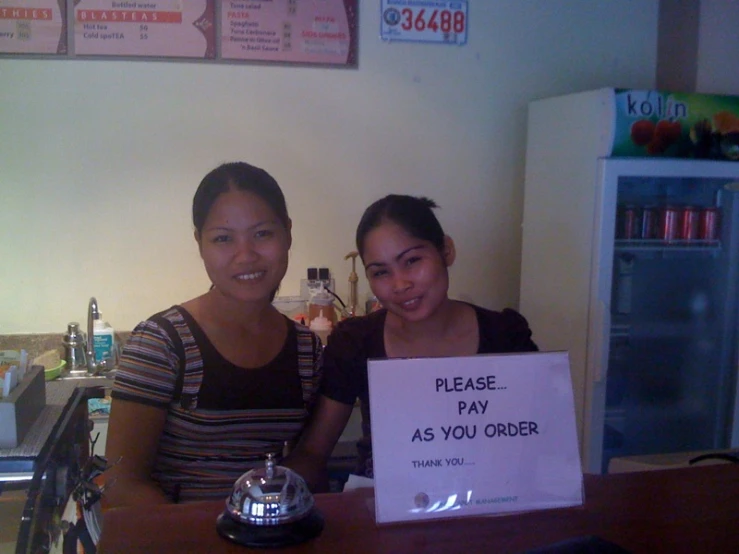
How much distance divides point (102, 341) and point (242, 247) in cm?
144

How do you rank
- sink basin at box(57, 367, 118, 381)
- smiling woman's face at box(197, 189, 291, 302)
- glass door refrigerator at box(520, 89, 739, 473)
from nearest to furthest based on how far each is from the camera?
smiling woman's face at box(197, 189, 291, 302) < sink basin at box(57, 367, 118, 381) < glass door refrigerator at box(520, 89, 739, 473)

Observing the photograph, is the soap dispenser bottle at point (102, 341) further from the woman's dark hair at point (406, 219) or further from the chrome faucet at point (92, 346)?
the woman's dark hair at point (406, 219)

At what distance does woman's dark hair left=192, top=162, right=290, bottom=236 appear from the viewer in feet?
4.42

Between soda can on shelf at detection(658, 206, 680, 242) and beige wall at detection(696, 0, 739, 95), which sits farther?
beige wall at detection(696, 0, 739, 95)

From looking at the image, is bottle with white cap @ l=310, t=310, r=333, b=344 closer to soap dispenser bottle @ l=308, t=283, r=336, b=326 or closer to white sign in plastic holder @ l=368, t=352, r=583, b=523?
soap dispenser bottle @ l=308, t=283, r=336, b=326

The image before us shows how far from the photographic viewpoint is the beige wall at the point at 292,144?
260 centimetres

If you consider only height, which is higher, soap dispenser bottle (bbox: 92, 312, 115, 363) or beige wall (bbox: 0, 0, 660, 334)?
beige wall (bbox: 0, 0, 660, 334)

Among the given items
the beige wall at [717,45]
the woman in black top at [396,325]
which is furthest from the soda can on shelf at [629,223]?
the woman in black top at [396,325]

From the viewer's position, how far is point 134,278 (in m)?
2.71

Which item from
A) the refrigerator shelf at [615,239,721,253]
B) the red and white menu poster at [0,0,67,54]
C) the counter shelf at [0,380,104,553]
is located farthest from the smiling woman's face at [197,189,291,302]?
the refrigerator shelf at [615,239,721,253]

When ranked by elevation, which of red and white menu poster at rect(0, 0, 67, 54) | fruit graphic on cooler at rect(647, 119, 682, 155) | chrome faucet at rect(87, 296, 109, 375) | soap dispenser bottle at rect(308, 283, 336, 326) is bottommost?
chrome faucet at rect(87, 296, 109, 375)

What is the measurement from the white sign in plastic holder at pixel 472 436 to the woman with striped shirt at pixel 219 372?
20.9 inches

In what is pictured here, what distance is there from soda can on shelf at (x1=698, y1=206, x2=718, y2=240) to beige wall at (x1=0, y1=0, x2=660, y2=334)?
2.41ft

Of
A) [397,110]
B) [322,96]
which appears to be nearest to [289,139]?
[322,96]
